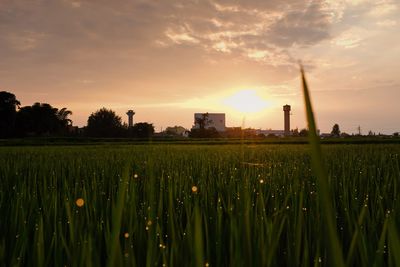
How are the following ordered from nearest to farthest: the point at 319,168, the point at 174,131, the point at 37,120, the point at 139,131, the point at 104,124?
1. the point at 319,168
2. the point at 37,120
3. the point at 139,131
4. the point at 104,124
5. the point at 174,131

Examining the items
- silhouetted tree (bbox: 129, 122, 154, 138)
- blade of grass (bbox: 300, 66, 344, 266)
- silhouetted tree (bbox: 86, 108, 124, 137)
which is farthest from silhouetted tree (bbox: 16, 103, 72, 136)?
blade of grass (bbox: 300, 66, 344, 266)

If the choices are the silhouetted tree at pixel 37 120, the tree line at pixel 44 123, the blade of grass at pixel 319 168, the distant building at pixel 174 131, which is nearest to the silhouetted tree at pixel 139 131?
the tree line at pixel 44 123

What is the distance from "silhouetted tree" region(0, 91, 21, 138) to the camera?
145ft

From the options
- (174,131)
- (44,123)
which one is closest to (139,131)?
(44,123)

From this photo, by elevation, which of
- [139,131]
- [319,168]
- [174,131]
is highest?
[174,131]

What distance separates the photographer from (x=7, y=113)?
45688 mm

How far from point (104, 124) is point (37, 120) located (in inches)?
334

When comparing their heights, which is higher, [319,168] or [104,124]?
[104,124]

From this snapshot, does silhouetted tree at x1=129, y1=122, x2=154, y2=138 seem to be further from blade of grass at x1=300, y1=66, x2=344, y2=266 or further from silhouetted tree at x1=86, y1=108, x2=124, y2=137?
blade of grass at x1=300, y1=66, x2=344, y2=266

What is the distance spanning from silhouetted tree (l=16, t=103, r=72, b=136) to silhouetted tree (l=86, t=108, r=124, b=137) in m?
4.66

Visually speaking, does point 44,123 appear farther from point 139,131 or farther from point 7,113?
point 139,131

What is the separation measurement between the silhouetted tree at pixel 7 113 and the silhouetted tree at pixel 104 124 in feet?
32.0

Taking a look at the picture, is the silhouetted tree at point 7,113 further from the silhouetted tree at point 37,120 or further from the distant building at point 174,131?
the distant building at point 174,131

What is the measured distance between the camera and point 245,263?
2.36 ft
